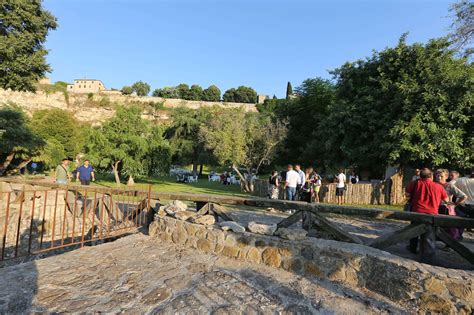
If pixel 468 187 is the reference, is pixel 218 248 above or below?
below

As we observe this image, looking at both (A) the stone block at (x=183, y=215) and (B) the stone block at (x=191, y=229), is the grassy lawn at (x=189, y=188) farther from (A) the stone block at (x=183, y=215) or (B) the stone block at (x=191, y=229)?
(B) the stone block at (x=191, y=229)

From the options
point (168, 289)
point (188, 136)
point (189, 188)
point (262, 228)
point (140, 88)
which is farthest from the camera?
point (140, 88)

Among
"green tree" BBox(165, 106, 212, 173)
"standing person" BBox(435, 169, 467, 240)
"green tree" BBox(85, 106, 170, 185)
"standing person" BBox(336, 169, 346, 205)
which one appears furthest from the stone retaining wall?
"green tree" BBox(165, 106, 212, 173)

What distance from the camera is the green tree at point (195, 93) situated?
89.9 m

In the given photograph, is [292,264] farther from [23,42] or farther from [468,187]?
[23,42]

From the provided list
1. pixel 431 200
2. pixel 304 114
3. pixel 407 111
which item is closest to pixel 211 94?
pixel 304 114

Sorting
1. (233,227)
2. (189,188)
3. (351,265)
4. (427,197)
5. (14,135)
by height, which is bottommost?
(189,188)

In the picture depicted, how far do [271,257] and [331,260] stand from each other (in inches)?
36.2

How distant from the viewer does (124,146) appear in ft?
69.9

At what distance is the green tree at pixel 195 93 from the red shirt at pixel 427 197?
8798cm

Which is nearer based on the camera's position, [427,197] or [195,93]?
[427,197]

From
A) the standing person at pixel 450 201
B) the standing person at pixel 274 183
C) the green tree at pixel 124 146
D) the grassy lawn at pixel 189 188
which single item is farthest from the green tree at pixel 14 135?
the standing person at pixel 450 201

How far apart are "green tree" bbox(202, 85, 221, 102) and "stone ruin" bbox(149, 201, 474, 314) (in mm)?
86177

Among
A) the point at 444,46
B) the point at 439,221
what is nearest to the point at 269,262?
the point at 439,221
